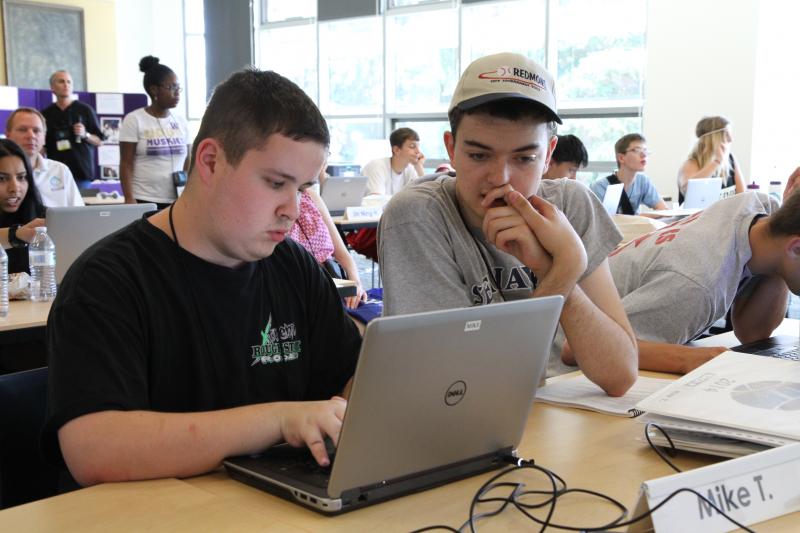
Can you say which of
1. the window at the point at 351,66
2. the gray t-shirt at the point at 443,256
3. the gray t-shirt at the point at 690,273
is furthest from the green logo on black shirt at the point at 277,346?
the window at the point at 351,66

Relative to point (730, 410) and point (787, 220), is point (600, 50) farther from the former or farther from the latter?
point (730, 410)

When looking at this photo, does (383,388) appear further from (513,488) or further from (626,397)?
(626,397)

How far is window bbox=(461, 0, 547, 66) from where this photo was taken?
8.79 m

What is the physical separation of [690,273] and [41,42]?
10.7 meters

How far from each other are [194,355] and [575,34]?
7930 millimetres

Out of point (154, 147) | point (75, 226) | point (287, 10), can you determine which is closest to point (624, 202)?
point (154, 147)

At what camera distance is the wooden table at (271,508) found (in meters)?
0.96

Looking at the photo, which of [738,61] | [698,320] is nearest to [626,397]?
[698,320]

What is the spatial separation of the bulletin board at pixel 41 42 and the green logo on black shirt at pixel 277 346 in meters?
10.6

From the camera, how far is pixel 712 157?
6.50 m

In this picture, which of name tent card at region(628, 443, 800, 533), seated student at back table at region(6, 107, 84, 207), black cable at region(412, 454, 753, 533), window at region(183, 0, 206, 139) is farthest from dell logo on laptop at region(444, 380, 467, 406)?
window at region(183, 0, 206, 139)

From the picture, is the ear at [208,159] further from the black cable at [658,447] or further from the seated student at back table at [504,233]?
the black cable at [658,447]

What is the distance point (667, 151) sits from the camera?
7.89m

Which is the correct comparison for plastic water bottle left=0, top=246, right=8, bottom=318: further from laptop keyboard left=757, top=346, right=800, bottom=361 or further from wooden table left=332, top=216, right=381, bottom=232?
wooden table left=332, top=216, right=381, bottom=232
